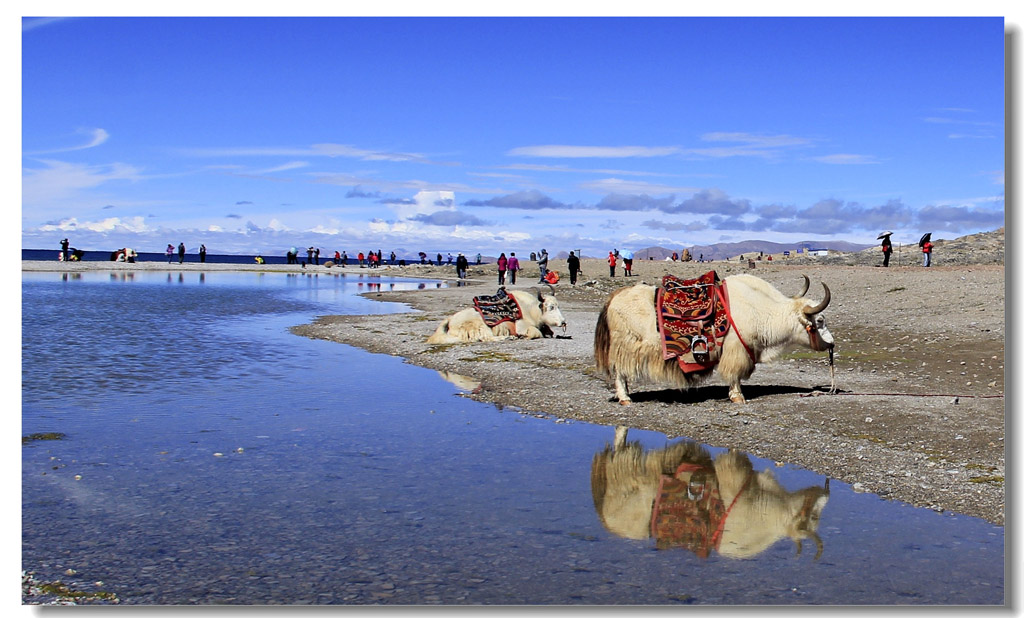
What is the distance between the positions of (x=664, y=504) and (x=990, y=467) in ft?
8.62

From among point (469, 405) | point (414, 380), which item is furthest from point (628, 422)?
point (414, 380)

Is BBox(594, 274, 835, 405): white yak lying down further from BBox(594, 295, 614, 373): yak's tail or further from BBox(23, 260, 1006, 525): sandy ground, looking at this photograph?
BBox(23, 260, 1006, 525): sandy ground

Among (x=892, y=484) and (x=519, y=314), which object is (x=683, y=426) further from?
(x=519, y=314)

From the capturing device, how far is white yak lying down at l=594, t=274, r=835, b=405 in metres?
10.5

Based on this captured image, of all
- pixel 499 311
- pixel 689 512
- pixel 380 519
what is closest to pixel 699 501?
pixel 689 512

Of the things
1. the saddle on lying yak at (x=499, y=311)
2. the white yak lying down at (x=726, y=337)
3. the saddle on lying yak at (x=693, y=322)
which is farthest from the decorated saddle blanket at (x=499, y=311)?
the saddle on lying yak at (x=693, y=322)

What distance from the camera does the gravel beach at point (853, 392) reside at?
7594 mm

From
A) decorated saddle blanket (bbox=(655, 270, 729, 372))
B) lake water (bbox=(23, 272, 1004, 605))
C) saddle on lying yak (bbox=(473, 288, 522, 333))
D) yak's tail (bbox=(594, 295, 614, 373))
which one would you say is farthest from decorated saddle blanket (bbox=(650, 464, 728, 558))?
saddle on lying yak (bbox=(473, 288, 522, 333))

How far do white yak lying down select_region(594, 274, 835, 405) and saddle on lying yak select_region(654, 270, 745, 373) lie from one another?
0.08 m

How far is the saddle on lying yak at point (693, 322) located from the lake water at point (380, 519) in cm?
141

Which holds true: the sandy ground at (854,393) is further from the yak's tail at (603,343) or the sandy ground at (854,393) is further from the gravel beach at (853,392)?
the yak's tail at (603,343)

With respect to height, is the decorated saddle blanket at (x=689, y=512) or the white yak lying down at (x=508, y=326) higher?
the white yak lying down at (x=508, y=326)

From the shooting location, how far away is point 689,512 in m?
6.63

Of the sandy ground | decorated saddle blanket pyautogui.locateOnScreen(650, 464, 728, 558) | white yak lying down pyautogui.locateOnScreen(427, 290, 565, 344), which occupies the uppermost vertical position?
white yak lying down pyautogui.locateOnScreen(427, 290, 565, 344)
